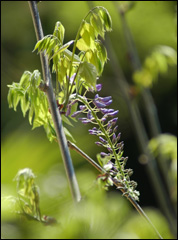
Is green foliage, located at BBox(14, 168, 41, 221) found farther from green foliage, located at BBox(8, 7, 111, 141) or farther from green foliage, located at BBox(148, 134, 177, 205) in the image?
green foliage, located at BBox(148, 134, 177, 205)

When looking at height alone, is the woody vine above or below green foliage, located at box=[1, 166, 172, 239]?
above

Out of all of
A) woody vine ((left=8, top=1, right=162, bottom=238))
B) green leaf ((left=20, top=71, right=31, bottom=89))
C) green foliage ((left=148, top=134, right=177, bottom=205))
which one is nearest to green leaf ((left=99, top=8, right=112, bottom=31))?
woody vine ((left=8, top=1, right=162, bottom=238))

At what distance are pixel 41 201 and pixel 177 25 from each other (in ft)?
2.08

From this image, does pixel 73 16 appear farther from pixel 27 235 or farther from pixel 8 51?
pixel 27 235

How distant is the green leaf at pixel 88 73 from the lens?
0.47 meters

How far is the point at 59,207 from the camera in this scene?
45cm

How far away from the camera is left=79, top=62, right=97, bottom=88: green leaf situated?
472 millimetres

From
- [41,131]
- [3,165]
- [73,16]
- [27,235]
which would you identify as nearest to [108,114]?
[27,235]

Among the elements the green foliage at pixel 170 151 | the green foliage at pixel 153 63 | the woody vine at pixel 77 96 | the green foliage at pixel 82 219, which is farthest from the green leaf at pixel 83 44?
the green foliage at pixel 153 63

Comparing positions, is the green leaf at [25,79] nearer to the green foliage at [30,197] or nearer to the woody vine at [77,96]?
the woody vine at [77,96]

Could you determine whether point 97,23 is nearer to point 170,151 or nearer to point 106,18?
point 106,18

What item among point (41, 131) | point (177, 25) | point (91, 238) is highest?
point (177, 25)

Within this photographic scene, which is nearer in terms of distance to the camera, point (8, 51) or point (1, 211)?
point (1, 211)

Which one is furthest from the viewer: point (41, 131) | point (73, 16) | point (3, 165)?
point (73, 16)
